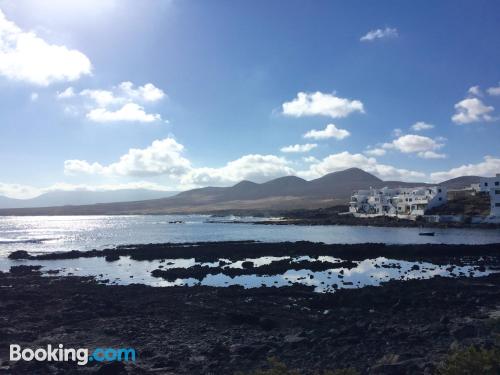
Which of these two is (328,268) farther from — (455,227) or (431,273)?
(455,227)

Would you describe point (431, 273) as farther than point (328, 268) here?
No

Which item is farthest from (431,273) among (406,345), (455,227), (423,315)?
(455,227)

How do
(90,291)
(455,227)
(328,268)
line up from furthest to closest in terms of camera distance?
1. (455,227)
2. (328,268)
3. (90,291)

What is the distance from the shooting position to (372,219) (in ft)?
319

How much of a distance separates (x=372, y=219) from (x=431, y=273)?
67.3 m

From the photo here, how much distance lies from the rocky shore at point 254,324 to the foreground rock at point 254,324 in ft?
0.14

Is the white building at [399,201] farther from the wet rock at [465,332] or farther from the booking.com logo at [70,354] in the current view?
the booking.com logo at [70,354]

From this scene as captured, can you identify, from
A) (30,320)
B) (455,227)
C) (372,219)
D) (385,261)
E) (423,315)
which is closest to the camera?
(423,315)

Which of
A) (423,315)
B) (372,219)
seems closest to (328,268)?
(423,315)

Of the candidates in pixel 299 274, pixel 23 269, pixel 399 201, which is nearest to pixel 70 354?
pixel 299 274

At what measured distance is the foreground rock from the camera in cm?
1316

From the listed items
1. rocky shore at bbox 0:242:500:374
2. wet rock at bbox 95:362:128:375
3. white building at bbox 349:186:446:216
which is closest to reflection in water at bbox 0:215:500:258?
white building at bbox 349:186:446:216

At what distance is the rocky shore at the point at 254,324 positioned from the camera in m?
13.1

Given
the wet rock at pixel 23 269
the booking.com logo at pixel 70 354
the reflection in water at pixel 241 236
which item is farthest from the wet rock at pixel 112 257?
the booking.com logo at pixel 70 354
